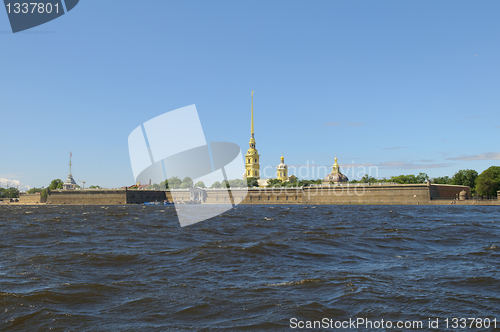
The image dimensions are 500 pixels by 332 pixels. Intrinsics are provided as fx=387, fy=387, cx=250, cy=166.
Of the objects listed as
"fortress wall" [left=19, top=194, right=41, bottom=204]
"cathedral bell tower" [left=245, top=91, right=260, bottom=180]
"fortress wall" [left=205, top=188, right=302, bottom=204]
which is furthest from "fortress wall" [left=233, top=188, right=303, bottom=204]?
"fortress wall" [left=19, top=194, right=41, bottom=204]

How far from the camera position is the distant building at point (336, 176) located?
113 meters

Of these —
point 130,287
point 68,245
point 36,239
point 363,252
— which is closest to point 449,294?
point 363,252

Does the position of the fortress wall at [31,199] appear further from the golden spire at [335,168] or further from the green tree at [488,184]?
the green tree at [488,184]

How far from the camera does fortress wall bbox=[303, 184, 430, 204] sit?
61.8m

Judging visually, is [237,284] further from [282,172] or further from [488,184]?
[282,172]

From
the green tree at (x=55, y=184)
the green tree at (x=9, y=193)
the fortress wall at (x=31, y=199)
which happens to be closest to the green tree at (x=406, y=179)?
the fortress wall at (x=31, y=199)

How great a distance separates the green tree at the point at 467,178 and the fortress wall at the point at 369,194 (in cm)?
1835

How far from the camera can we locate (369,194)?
219 ft

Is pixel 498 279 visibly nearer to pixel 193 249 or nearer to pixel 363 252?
pixel 363 252

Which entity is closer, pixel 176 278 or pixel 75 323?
pixel 75 323

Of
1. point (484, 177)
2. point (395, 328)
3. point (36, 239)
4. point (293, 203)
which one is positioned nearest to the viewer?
point (395, 328)

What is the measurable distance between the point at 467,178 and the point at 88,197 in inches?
3062

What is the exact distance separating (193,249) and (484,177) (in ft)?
213

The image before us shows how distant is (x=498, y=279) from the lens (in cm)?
670
